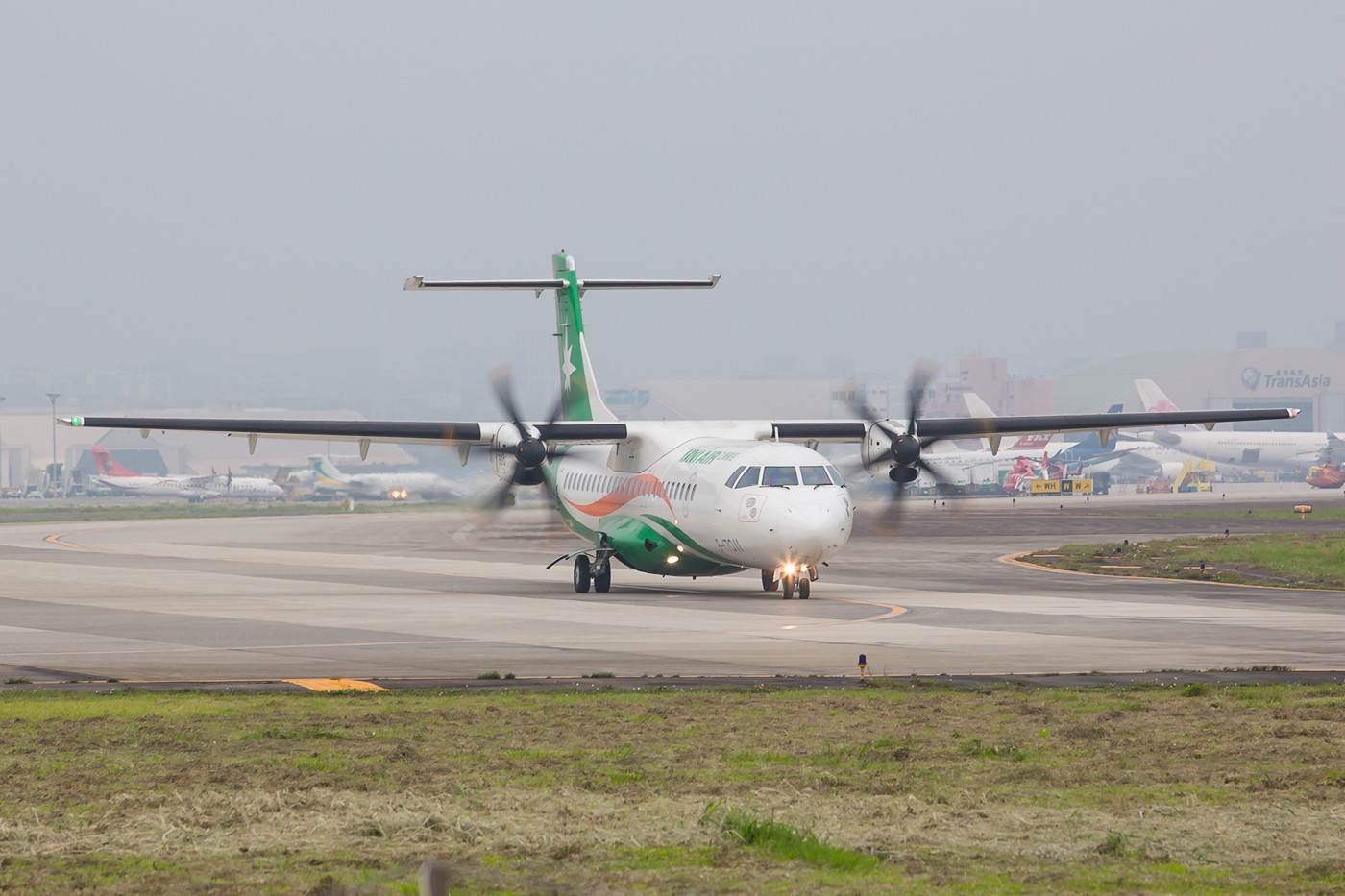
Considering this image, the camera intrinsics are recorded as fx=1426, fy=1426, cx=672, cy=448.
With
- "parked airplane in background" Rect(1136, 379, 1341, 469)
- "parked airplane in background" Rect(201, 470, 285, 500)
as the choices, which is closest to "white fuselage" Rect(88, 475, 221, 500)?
"parked airplane in background" Rect(201, 470, 285, 500)

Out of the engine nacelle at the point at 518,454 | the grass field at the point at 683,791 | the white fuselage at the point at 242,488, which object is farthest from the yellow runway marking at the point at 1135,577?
the white fuselage at the point at 242,488

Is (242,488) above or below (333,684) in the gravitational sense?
below

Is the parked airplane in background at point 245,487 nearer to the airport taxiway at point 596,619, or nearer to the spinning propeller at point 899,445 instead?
the airport taxiway at point 596,619

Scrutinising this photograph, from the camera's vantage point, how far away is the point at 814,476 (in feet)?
97.3

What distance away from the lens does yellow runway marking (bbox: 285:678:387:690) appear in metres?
16.0

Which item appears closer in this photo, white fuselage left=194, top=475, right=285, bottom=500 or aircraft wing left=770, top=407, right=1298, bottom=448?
aircraft wing left=770, top=407, right=1298, bottom=448

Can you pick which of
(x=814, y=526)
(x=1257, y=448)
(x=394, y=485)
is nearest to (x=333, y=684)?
(x=814, y=526)

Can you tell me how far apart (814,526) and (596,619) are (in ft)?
17.6

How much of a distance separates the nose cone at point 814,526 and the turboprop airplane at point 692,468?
3cm

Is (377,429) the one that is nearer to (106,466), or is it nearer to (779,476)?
(779,476)

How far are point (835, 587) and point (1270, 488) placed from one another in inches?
4596

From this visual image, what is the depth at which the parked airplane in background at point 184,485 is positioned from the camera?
15688cm

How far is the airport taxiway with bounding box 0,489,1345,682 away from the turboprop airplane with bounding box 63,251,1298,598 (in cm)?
118

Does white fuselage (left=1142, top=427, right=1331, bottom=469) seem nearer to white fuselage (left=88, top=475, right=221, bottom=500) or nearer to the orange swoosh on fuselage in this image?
white fuselage (left=88, top=475, right=221, bottom=500)
